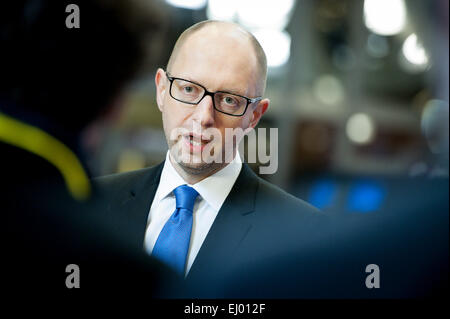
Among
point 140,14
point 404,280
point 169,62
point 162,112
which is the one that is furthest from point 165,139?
point 404,280

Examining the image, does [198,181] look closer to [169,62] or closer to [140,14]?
[169,62]

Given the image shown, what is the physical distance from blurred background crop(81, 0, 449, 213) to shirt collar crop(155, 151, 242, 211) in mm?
45

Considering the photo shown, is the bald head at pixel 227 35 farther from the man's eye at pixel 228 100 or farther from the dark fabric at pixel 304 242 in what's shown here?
the dark fabric at pixel 304 242

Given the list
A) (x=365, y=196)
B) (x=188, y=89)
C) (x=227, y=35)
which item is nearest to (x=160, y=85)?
(x=188, y=89)

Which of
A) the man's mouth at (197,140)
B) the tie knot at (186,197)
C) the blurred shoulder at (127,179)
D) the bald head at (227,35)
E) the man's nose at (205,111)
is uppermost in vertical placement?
the bald head at (227,35)

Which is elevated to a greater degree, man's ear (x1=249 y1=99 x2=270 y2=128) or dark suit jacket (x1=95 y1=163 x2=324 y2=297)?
man's ear (x1=249 y1=99 x2=270 y2=128)

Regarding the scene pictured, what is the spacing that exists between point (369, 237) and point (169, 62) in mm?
656

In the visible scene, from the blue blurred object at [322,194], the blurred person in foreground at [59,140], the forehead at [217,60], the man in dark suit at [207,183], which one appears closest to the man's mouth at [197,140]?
the man in dark suit at [207,183]

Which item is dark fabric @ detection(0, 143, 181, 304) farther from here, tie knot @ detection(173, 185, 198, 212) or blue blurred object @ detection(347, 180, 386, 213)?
blue blurred object @ detection(347, 180, 386, 213)

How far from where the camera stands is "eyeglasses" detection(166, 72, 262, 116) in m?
0.95

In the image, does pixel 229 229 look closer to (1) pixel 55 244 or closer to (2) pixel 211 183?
(2) pixel 211 183

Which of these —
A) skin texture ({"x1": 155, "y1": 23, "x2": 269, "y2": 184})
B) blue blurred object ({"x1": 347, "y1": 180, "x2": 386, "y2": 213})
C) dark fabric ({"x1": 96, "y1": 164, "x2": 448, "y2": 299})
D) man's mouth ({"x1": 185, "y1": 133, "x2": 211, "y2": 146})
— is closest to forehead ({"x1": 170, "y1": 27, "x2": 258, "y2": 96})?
skin texture ({"x1": 155, "y1": 23, "x2": 269, "y2": 184})

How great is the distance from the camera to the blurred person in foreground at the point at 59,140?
2.47ft

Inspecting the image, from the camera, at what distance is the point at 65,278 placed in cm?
104
